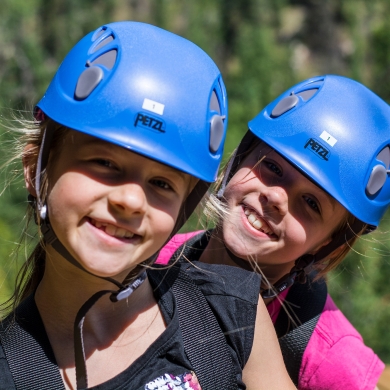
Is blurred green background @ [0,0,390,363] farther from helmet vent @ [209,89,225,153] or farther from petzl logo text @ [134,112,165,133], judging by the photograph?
petzl logo text @ [134,112,165,133]

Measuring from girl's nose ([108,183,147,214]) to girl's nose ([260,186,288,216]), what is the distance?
1006 millimetres

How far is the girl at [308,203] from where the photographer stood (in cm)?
286

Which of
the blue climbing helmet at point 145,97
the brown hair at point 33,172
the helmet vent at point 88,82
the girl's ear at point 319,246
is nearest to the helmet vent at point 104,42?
the blue climbing helmet at point 145,97

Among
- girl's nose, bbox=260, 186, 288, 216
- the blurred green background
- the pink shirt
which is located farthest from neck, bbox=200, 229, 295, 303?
the blurred green background

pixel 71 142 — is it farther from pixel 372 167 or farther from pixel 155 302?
pixel 372 167

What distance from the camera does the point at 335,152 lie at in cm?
283

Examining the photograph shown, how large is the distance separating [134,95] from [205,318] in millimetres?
766

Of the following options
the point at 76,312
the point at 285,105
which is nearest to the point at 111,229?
the point at 76,312

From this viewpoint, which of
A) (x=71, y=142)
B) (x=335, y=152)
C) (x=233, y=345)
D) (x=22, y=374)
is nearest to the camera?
(x=22, y=374)

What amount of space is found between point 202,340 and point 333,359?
40.9 inches

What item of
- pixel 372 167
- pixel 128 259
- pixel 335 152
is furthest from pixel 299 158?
pixel 128 259

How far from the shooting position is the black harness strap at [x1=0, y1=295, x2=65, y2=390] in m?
1.93

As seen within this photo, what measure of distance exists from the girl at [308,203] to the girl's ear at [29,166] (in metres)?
0.87

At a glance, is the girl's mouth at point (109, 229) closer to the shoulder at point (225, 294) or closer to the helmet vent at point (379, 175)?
the shoulder at point (225, 294)
